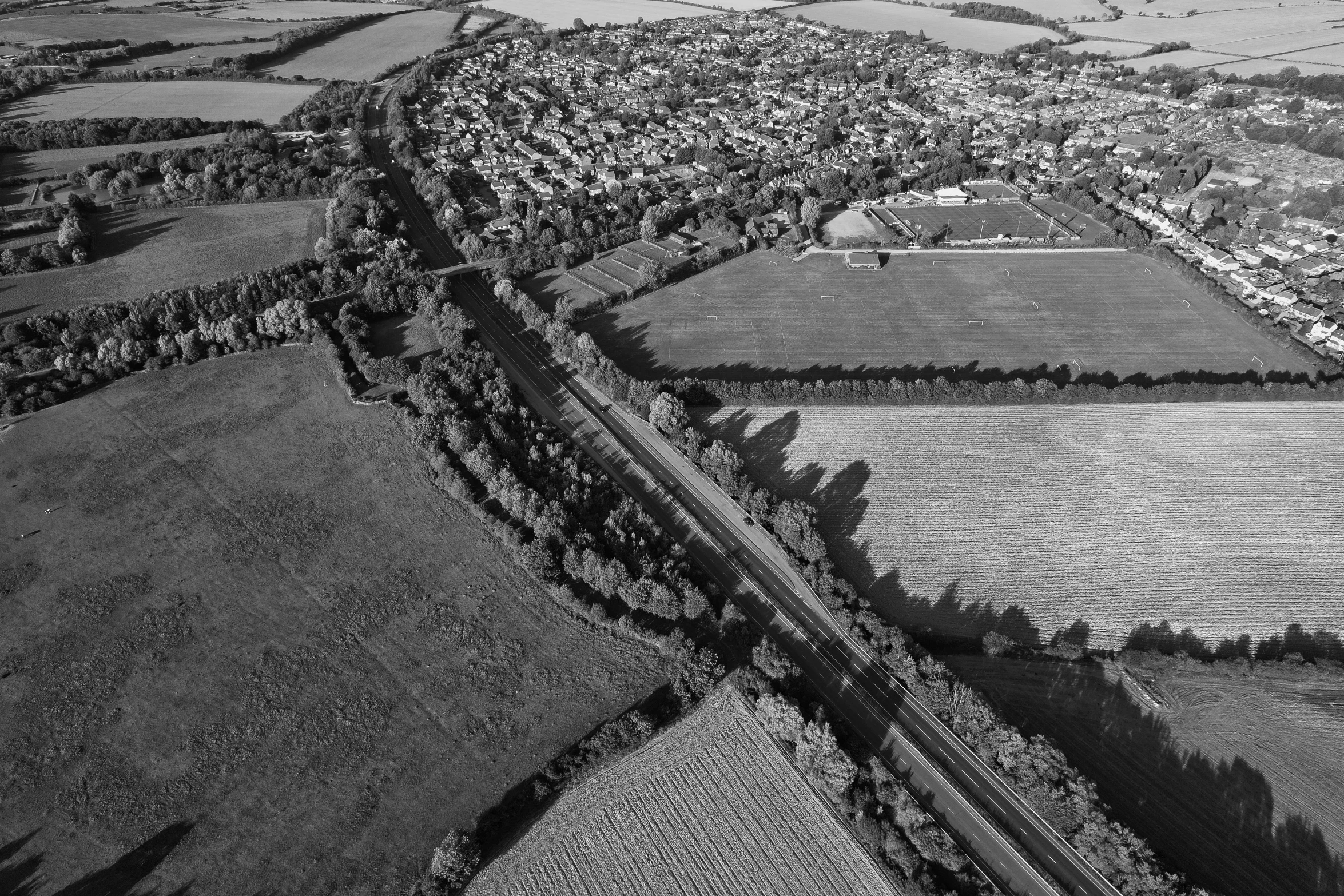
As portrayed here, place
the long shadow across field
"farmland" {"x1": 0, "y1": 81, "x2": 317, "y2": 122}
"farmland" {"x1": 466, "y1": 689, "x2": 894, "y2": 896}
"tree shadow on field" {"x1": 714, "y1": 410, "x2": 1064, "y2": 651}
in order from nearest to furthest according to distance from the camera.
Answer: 1. "farmland" {"x1": 466, "y1": 689, "x2": 894, "y2": 896}
2. the long shadow across field
3. "tree shadow on field" {"x1": 714, "y1": 410, "x2": 1064, "y2": 651}
4. "farmland" {"x1": 0, "y1": 81, "x2": 317, "y2": 122}

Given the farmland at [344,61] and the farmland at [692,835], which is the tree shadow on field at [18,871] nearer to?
the farmland at [692,835]

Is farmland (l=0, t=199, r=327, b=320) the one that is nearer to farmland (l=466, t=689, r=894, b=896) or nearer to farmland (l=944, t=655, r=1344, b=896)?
farmland (l=466, t=689, r=894, b=896)

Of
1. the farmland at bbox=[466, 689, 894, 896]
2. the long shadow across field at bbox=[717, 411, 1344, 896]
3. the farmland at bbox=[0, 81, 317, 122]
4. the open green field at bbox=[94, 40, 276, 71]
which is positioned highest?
the open green field at bbox=[94, 40, 276, 71]

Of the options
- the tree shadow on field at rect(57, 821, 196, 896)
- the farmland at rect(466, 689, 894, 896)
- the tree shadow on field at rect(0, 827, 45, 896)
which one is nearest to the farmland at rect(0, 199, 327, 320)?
the tree shadow on field at rect(0, 827, 45, 896)

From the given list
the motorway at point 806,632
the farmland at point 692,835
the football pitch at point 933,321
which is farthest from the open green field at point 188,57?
the farmland at point 692,835

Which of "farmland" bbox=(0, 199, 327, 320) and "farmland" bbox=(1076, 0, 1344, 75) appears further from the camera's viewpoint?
"farmland" bbox=(1076, 0, 1344, 75)

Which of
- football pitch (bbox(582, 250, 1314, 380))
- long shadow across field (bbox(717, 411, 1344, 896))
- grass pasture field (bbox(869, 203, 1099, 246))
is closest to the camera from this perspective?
long shadow across field (bbox(717, 411, 1344, 896))
